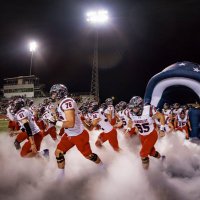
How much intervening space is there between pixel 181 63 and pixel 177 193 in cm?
226

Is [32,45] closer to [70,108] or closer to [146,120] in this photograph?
[146,120]

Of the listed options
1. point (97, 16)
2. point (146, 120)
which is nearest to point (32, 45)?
point (97, 16)

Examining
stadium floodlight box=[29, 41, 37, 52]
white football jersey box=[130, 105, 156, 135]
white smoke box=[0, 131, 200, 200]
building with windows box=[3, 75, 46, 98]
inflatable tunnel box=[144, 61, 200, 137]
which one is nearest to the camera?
white smoke box=[0, 131, 200, 200]

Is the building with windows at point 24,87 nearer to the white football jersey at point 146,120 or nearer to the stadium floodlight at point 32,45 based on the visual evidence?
the stadium floodlight at point 32,45

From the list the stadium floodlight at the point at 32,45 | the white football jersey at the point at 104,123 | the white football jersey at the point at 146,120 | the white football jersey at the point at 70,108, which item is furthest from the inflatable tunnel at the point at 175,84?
the stadium floodlight at the point at 32,45

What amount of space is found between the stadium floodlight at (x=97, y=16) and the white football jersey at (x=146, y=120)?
23.0 metres

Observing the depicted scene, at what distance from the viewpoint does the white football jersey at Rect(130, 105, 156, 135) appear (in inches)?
230

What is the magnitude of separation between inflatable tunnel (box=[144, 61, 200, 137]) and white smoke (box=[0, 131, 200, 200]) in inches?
57.5

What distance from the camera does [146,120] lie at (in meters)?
5.93

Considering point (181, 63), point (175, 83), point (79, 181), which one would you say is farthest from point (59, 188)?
point (181, 63)

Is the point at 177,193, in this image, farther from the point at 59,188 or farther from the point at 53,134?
the point at 53,134

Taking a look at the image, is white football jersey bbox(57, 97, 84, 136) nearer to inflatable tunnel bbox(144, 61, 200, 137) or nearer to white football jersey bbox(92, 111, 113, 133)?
inflatable tunnel bbox(144, 61, 200, 137)

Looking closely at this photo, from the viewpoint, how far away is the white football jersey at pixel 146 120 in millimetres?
5836

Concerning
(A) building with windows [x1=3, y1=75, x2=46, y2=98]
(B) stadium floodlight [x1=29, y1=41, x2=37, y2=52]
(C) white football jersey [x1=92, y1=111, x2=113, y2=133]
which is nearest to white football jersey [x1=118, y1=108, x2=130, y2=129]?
(C) white football jersey [x1=92, y1=111, x2=113, y2=133]
